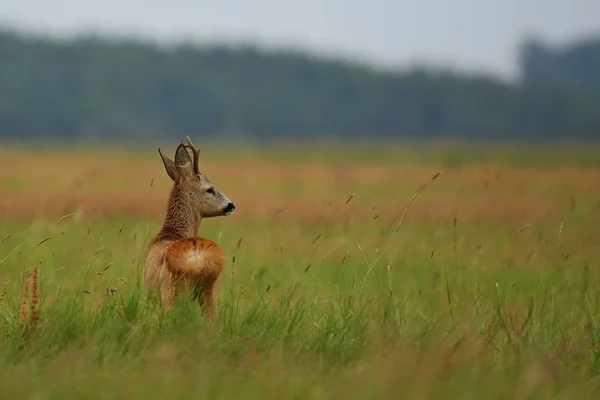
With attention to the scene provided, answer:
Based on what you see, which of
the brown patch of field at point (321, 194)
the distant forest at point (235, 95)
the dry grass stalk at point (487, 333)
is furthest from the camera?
the distant forest at point (235, 95)

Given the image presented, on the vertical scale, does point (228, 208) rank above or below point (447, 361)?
above

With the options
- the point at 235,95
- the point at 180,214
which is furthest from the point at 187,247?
the point at 235,95

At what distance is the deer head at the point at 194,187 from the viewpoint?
25.1 ft

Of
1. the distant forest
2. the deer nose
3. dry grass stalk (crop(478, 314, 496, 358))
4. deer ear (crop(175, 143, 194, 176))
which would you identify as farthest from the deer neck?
the distant forest

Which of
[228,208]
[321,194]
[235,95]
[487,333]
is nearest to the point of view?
[487,333]

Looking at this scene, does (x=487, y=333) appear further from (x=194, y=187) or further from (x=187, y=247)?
(x=194, y=187)

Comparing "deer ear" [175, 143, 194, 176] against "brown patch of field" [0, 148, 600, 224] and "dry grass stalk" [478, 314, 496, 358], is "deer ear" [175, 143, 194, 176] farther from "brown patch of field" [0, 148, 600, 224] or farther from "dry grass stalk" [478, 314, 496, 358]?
"brown patch of field" [0, 148, 600, 224]

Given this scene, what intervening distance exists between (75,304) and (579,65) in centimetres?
15679

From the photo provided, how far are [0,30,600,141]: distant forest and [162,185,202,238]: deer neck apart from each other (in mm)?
103730

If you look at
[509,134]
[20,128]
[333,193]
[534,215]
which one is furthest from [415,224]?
[20,128]

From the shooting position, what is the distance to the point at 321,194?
28172 millimetres

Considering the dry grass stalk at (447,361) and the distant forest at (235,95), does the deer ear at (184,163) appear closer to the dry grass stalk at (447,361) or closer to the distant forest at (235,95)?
the dry grass stalk at (447,361)

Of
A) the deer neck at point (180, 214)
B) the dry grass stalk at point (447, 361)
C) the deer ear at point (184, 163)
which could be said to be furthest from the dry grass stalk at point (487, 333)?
the deer ear at point (184, 163)

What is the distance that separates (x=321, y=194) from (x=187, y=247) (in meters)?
22.0
